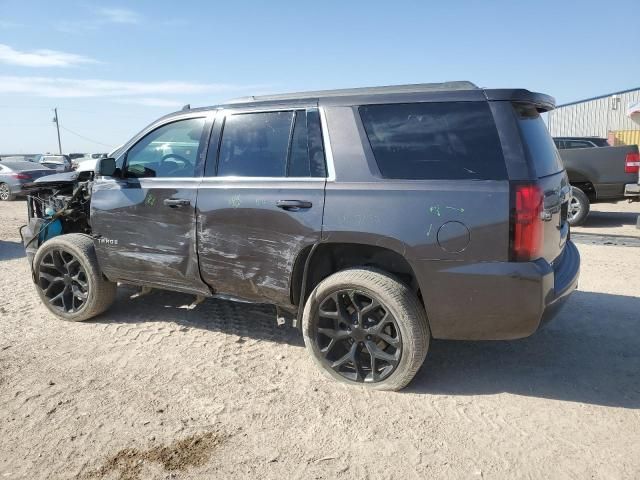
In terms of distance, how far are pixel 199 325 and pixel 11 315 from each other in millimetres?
1995

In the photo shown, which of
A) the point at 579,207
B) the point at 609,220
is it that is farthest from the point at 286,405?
the point at 609,220

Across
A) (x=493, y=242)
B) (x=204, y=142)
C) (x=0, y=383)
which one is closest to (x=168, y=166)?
(x=204, y=142)

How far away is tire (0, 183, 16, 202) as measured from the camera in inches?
613

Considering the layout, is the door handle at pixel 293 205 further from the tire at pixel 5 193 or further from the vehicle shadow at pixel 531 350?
the tire at pixel 5 193

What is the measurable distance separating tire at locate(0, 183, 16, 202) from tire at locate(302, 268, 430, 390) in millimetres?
15718

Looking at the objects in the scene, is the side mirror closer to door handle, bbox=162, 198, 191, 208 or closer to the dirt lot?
door handle, bbox=162, 198, 191, 208

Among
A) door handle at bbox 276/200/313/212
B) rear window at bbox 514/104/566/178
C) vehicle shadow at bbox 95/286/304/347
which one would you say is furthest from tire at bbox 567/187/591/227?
door handle at bbox 276/200/313/212

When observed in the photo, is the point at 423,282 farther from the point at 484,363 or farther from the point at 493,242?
the point at 484,363

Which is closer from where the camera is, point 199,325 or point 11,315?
point 199,325

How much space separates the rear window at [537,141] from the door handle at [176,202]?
2.41m

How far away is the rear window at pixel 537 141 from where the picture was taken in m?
2.91

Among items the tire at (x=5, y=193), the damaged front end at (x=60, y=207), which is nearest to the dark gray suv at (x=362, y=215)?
the damaged front end at (x=60, y=207)

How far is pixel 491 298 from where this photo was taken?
2879 millimetres

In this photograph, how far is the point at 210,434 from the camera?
2818 mm
